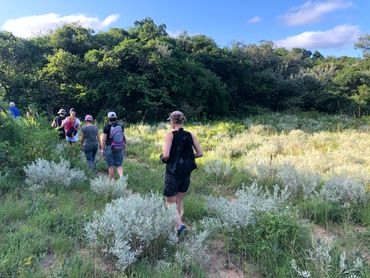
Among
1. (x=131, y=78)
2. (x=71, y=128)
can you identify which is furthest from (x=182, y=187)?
(x=131, y=78)

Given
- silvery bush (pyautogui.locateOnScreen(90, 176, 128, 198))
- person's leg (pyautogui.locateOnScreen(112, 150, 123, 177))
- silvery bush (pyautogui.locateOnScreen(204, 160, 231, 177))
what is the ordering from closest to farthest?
silvery bush (pyautogui.locateOnScreen(90, 176, 128, 198)) → person's leg (pyautogui.locateOnScreen(112, 150, 123, 177)) → silvery bush (pyautogui.locateOnScreen(204, 160, 231, 177))

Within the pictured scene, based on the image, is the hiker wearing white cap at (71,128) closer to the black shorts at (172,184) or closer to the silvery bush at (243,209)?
the black shorts at (172,184)

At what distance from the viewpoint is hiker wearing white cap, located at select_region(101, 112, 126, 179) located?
24.9 feet

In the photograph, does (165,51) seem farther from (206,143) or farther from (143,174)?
(143,174)

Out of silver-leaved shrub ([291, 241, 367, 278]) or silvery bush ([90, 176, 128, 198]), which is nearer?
silver-leaved shrub ([291, 241, 367, 278])

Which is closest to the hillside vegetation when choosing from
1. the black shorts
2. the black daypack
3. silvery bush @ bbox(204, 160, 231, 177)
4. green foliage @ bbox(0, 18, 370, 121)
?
the black shorts

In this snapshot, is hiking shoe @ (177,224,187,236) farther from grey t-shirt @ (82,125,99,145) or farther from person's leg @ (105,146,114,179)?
grey t-shirt @ (82,125,99,145)

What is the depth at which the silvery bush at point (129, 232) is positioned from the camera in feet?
12.1

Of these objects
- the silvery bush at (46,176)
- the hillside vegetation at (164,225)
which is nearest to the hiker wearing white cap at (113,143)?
the hillside vegetation at (164,225)

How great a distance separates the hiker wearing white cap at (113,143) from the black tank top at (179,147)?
2.93 m

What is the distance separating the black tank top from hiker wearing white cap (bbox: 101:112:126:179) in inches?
115

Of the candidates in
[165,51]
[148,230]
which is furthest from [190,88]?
[148,230]

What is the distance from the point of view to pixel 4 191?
6.07 meters

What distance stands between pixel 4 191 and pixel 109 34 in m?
23.9
